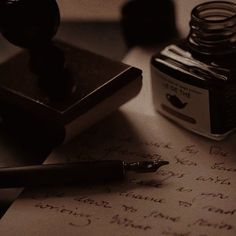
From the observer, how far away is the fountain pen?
25.5 inches

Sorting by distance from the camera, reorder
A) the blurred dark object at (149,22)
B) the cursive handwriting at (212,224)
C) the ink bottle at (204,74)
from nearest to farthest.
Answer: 1. the cursive handwriting at (212,224)
2. the ink bottle at (204,74)
3. the blurred dark object at (149,22)

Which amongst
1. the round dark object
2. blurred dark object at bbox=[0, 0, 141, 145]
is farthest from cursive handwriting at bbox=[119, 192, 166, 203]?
the round dark object

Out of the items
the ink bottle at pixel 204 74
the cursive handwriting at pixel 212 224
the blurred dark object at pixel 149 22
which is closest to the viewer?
the cursive handwriting at pixel 212 224

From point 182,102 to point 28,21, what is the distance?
0.23 m

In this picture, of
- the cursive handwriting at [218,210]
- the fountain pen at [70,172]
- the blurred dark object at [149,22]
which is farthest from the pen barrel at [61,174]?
the blurred dark object at [149,22]

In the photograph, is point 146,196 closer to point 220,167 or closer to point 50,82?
point 220,167

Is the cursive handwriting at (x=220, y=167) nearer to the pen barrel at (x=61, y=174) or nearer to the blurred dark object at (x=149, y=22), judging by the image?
the pen barrel at (x=61, y=174)

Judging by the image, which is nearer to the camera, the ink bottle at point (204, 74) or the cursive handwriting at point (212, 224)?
the cursive handwriting at point (212, 224)

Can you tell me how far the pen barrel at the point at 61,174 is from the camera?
2.13ft

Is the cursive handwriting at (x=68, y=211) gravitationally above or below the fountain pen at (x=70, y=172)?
below

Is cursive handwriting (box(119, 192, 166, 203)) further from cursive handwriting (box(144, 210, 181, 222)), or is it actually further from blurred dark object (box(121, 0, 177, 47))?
blurred dark object (box(121, 0, 177, 47))

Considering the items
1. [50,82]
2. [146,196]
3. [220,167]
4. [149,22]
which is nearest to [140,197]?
[146,196]

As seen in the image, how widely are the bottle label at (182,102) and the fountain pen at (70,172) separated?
0.10 m

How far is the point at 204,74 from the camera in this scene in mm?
684
